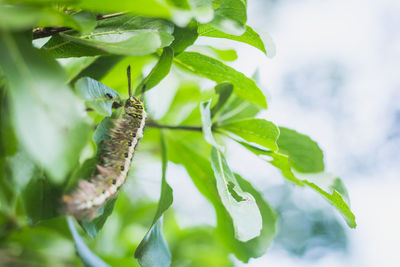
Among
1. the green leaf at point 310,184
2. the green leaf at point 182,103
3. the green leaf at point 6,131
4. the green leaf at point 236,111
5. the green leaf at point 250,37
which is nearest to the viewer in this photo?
the green leaf at point 6,131

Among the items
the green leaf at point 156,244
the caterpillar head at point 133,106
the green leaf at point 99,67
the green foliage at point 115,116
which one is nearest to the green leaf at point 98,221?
the green foliage at point 115,116

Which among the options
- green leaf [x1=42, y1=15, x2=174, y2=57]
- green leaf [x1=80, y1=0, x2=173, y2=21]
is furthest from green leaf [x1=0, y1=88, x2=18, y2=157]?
green leaf [x1=80, y1=0, x2=173, y2=21]

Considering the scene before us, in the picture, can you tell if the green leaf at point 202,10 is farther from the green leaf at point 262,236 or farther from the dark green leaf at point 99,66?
the green leaf at point 262,236

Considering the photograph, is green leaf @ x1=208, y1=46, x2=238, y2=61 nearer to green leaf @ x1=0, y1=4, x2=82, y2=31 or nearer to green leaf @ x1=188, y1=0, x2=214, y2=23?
green leaf @ x1=188, y1=0, x2=214, y2=23

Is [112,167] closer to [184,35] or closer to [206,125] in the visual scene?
[206,125]

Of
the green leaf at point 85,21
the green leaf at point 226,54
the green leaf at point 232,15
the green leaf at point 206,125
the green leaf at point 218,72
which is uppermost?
the green leaf at point 232,15

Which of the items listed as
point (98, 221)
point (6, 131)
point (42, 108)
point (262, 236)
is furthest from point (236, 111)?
point (42, 108)

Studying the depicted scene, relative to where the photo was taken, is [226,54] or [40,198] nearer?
[40,198]
